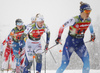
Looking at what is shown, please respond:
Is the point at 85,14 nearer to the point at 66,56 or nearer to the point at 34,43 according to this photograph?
the point at 66,56

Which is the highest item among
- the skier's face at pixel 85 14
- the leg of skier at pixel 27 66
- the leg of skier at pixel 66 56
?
the skier's face at pixel 85 14

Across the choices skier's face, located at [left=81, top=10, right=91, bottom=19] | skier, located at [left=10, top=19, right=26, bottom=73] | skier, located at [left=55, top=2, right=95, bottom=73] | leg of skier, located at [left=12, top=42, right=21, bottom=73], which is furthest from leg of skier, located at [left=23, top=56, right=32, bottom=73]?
skier's face, located at [left=81, top=10, right=91, bottom=19]

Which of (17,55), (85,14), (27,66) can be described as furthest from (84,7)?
(17,55)

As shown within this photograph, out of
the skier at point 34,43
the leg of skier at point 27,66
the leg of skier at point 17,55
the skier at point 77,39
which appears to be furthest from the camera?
the leg of skier at point 17,55

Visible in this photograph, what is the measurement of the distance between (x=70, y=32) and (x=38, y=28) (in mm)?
1370

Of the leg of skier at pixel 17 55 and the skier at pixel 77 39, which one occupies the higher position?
the skier at pixel 77 39

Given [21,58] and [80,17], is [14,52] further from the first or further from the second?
[80,17]

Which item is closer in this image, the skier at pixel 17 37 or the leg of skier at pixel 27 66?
the leg of skier at pixel 27 66

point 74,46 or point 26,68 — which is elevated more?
point 74,46

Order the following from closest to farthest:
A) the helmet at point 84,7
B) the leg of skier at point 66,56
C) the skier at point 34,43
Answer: the helmet at point 84,7
the leg of skier at point 66,56
the skier at point 34,43

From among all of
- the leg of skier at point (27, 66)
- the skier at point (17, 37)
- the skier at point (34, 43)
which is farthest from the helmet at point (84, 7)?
the skier at point (17, 37)

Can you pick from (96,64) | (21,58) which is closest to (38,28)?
(21,58)

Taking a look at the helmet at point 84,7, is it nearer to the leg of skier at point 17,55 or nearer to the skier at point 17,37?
the skier at point 17,37

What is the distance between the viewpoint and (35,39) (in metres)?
7.48
